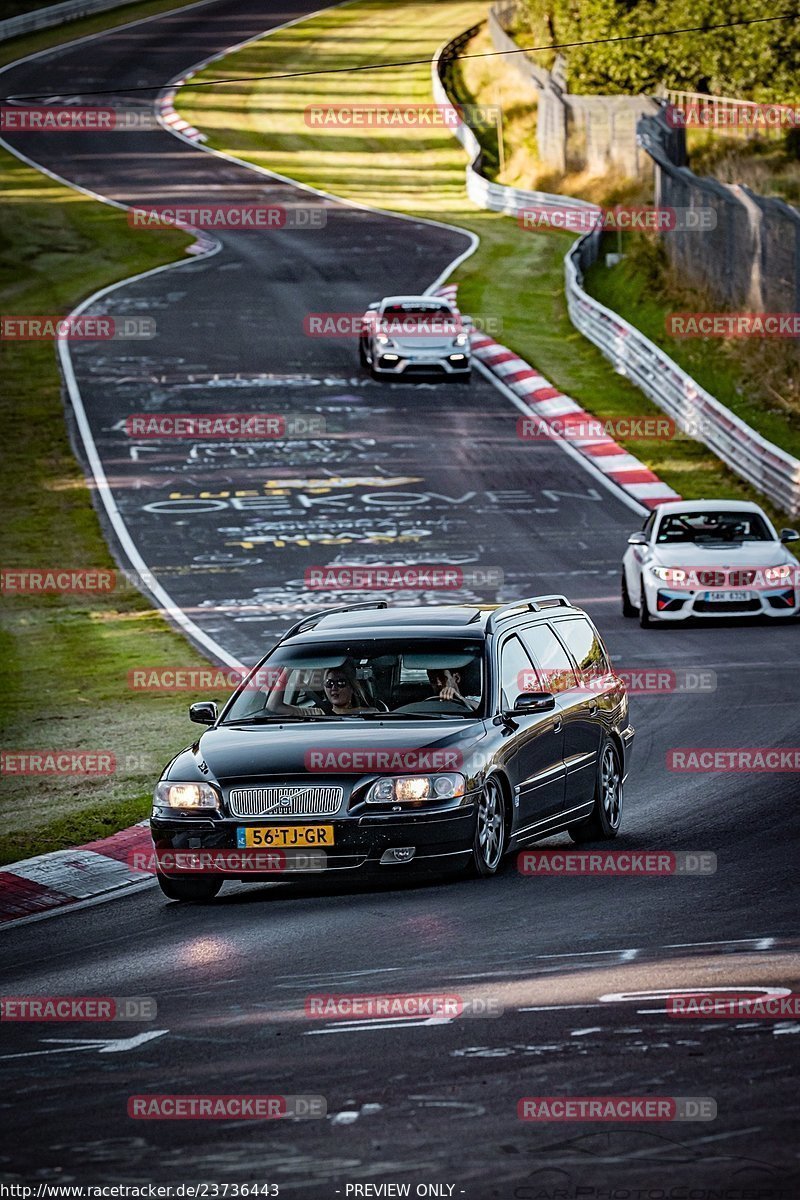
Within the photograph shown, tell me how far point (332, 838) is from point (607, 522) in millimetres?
19285

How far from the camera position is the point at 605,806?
12.8 meters

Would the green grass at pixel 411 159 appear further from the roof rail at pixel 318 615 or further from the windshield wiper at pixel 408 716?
the windshield wiper at pixel 408 716

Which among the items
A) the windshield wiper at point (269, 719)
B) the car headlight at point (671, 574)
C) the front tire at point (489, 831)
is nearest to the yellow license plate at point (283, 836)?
the front tire at point (489, 831)

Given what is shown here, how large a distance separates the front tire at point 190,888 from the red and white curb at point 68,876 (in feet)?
2.50

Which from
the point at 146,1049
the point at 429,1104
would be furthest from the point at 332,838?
the point at 429,1104

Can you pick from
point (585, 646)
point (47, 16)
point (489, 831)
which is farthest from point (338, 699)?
point (47, 16)

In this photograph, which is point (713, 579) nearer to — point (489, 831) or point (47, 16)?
point (489, 831)

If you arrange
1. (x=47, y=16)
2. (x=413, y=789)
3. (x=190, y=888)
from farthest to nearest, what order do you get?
(x=47, y=16)
(x=190, y=888)
(x=413, y=789)

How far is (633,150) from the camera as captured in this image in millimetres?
57844

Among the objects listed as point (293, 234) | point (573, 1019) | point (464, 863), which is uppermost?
point (573, 1019)

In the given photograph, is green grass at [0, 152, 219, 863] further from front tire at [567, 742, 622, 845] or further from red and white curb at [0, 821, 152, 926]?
front tire at [567, 742, 622, 845]

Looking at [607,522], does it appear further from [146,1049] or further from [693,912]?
[146,1049]

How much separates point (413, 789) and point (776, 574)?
1281cm

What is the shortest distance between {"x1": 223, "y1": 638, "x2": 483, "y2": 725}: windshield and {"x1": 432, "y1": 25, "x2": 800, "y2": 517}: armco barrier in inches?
681
